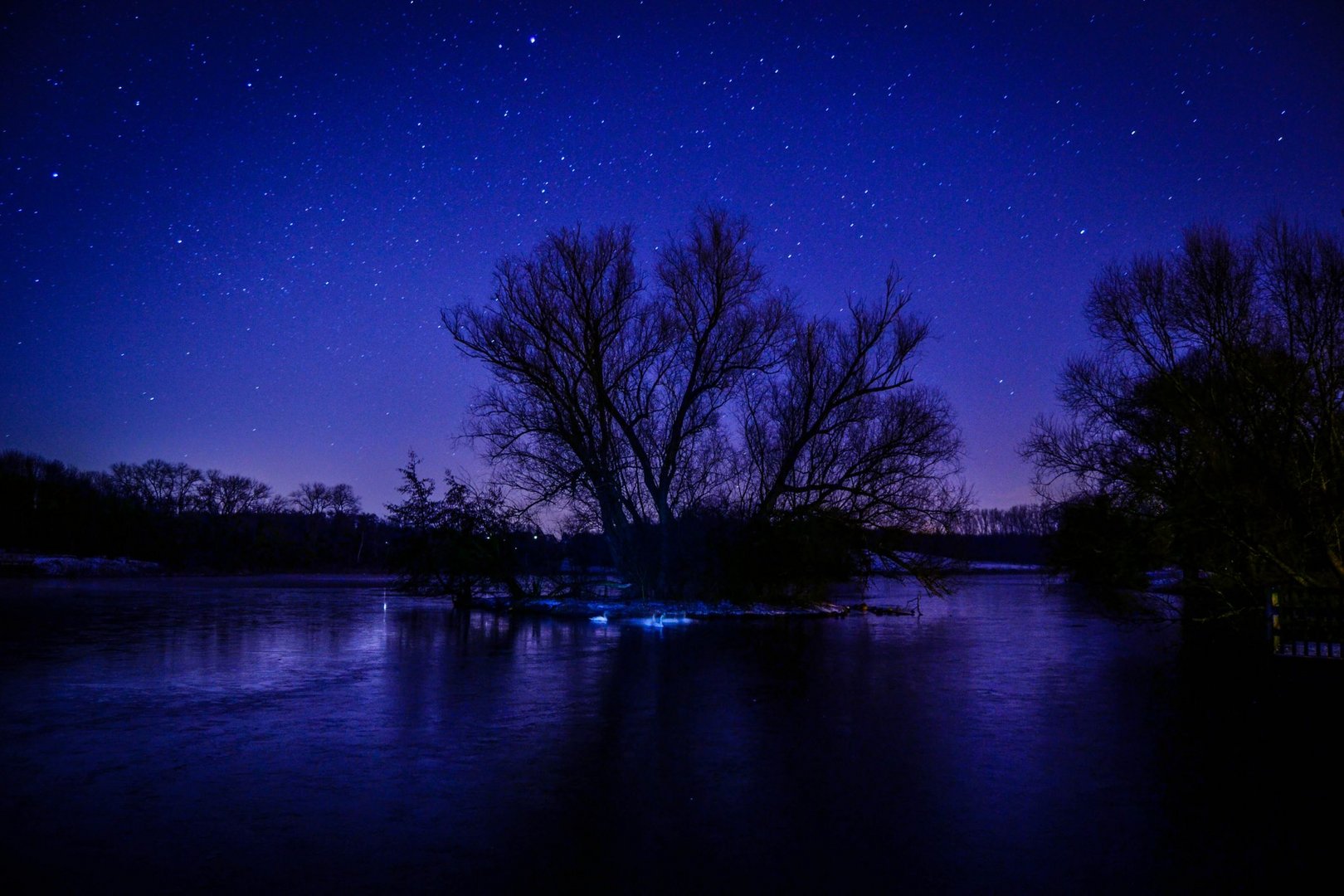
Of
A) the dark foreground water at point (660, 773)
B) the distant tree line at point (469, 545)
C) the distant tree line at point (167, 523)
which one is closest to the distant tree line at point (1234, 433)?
the dark foreground water at point (660, 773)

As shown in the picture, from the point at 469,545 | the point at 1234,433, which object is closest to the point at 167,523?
the point at 469,545

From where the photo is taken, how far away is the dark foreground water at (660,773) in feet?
16.4

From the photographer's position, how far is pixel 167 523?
83.4 metres

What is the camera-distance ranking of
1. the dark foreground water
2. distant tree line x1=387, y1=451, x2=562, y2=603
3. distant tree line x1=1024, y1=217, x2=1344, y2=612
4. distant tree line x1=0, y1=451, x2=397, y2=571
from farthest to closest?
distant tree line x1=0, y1=451, x2=397, y2=571 < distant tree line x1=387, y1=451, x2=562, y2=603 < distant tree line x1=1024, y1=217, x2=1344, y2=612 < the dark foreground water

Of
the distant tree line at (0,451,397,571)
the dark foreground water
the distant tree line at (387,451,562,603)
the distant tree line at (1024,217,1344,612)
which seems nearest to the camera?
the dark foreground water

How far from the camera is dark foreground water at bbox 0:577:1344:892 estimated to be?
4988 mm

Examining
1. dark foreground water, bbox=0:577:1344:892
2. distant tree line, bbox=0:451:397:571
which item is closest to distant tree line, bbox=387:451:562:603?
dark foreground water, bbox=0:577:1344:892

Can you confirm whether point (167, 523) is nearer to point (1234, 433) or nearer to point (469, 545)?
point (469, 545)

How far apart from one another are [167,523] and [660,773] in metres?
90.3

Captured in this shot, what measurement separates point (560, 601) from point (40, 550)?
69.6m

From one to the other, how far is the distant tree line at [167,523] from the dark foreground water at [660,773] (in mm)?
59845

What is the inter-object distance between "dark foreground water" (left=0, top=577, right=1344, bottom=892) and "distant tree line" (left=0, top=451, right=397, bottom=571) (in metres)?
59.8

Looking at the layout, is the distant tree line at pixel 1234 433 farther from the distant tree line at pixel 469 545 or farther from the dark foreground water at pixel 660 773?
the distant tree line at pixel 469 545

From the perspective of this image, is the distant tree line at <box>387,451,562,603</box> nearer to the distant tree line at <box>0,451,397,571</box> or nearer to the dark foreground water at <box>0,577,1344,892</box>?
the dark foreground water at <box>0,577,1344,892</box>
